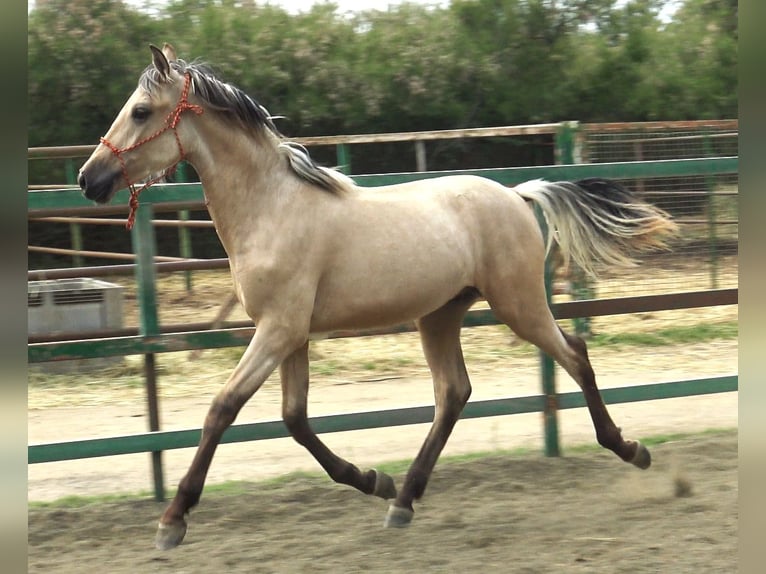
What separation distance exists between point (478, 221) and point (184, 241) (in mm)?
4049

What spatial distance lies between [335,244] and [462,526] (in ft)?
4.25

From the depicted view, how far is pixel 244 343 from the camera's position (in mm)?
4371

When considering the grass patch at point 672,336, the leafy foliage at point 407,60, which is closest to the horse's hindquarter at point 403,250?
the grass patch at point 672,336

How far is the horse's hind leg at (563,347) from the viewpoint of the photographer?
13.9 ft

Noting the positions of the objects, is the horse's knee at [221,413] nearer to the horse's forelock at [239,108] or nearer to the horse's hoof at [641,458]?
the horse's forelock at [239,108]

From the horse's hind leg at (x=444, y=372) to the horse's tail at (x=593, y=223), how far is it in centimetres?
57

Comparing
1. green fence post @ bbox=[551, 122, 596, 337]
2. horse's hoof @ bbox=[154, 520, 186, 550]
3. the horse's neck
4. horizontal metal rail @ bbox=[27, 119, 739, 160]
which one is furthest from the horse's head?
horizontal metal rail @ bbox=[27, 119, 739, 160]

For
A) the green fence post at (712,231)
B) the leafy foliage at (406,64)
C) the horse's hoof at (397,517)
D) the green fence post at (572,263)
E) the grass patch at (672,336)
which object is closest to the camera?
the horse's hoof at (397,517)

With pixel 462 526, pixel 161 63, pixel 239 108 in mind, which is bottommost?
pixel 462 526

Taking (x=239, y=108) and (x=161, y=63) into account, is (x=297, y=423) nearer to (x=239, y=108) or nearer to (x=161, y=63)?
(x=239, y=108)

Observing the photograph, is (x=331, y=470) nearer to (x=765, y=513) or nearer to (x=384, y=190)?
(x=384, y=190)

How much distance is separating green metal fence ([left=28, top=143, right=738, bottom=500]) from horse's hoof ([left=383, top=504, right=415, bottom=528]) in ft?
1.86

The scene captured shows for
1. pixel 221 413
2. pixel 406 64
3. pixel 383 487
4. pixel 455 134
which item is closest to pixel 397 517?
pixel 383 487

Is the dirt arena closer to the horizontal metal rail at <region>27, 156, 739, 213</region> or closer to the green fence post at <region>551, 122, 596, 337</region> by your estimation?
the green fence post at <region>551, 122, 596, 337</region>
